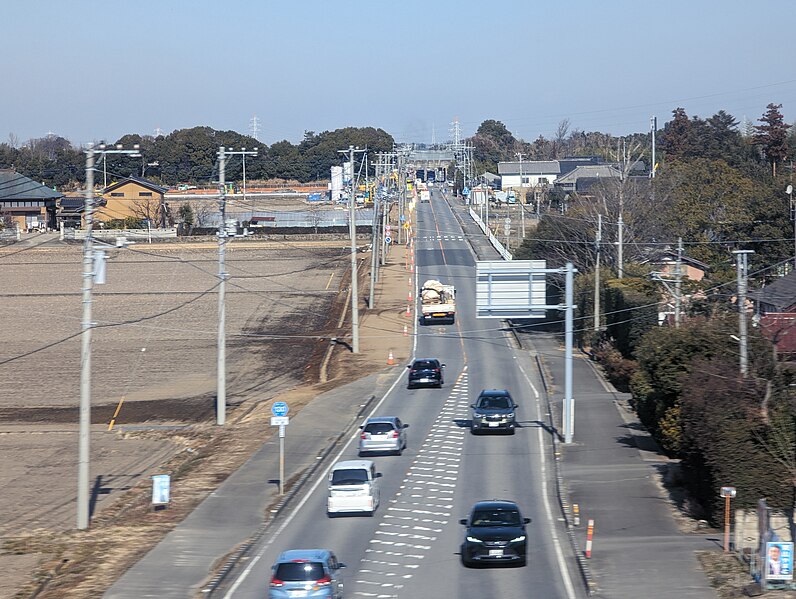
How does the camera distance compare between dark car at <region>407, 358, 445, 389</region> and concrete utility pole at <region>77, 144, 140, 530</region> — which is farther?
dark car at <region>407, 358, 445, 389</region>

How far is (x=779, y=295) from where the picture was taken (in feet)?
166

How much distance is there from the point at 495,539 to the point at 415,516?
5453mm

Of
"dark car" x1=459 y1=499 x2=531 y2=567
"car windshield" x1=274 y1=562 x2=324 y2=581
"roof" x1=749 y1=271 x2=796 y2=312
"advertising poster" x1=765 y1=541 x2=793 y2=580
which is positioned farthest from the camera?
"roof" x1=749 y1=271 x2=796 y2=312

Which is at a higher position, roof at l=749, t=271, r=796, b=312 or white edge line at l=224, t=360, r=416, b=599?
roof at l=749, t=271, r=796, b=312

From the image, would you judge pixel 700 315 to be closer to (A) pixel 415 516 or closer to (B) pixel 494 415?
(B) pixel 494 415

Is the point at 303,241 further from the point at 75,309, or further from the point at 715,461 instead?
the point at 715,461

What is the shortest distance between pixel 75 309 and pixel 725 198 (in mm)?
52599

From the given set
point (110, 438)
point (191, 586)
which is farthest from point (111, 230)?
point (191, 586)

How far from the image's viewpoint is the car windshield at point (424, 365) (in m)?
49.0

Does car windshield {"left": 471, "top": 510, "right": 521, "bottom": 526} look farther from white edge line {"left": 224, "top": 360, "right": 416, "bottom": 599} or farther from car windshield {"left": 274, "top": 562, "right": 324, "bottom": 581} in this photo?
car windshield {"left": 274, "top": 562, "right": 324, "bottom": 581}

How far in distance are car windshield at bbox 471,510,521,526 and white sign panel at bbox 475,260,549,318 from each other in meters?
17.8

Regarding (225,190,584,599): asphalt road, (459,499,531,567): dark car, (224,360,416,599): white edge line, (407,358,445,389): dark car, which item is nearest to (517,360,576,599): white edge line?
(225,190,584,599): asphalt road

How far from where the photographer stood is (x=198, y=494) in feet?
103

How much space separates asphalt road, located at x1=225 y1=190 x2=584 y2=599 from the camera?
72.4ft
